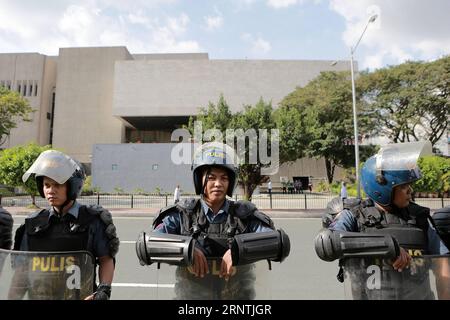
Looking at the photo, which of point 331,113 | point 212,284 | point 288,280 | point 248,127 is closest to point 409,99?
point 331,113

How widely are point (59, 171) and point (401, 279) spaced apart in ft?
6.66

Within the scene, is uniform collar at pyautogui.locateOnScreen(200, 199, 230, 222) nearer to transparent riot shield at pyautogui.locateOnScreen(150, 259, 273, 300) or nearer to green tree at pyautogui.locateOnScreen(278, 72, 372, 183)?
transparent riot shield at pyautogui.locateOnScreen(150, 259, 273, 300)

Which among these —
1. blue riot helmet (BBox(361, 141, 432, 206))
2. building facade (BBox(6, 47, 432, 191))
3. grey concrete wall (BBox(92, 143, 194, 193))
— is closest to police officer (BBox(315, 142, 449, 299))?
blue riot helmet (BBox(361, 141, 432, 206))

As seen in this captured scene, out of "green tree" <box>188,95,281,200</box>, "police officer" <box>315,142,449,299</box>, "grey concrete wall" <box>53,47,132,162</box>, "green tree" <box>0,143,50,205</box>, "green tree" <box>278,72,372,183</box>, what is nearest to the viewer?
"police officer" <box>315,142,449,299</box>

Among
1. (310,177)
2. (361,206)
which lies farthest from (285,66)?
(361,206)

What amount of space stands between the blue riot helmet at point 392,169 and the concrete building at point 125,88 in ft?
127

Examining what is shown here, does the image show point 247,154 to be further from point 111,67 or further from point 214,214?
point 111,67

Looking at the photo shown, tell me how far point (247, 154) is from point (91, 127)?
1383 inches

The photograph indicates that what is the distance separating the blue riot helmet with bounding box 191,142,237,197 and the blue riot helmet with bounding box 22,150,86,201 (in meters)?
0.79

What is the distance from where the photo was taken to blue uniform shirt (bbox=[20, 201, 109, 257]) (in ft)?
6.21

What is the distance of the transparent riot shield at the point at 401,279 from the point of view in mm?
1519

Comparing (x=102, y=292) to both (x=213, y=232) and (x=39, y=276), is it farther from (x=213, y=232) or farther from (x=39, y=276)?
(x=213, y=232)

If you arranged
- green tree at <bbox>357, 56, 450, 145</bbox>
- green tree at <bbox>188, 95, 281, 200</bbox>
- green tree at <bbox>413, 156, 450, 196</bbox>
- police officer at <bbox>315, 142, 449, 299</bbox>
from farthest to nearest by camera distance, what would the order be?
green tree at <bbox>357, 56, 450, 145</bbox> < green tree at <bbox>188, 95, 281, 200</bbox> < green tree at <bbox>413, 156, 450, 196</bbox> < police officer at <bbox>315, 142, 449, 299</bbox>

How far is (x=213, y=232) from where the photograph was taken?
5.78 feet
